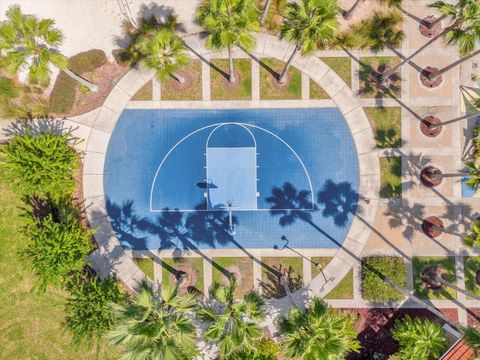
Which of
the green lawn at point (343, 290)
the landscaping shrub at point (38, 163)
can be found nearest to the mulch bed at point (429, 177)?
the green lawn at point (343, 290)

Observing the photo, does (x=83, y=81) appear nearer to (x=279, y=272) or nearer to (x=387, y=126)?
(x=279, y=272)

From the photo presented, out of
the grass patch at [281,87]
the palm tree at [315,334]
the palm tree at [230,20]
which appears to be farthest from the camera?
the grass patch at [281,87]

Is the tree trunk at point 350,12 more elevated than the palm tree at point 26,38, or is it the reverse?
the tree trunk at point 350,12

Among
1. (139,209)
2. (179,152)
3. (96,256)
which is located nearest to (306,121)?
(179,152)

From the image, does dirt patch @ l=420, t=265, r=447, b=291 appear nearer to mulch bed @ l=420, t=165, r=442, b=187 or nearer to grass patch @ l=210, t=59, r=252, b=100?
mulch bed @ l=420, t=165, r=442, b=187

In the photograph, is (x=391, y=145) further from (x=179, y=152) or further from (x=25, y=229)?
(x=25, y=229)

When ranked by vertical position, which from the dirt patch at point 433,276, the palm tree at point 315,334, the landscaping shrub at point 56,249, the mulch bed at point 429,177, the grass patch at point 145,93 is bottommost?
the palm tree at point 315,334

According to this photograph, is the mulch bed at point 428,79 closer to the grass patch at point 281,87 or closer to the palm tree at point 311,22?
the grass patch at point 281,87
